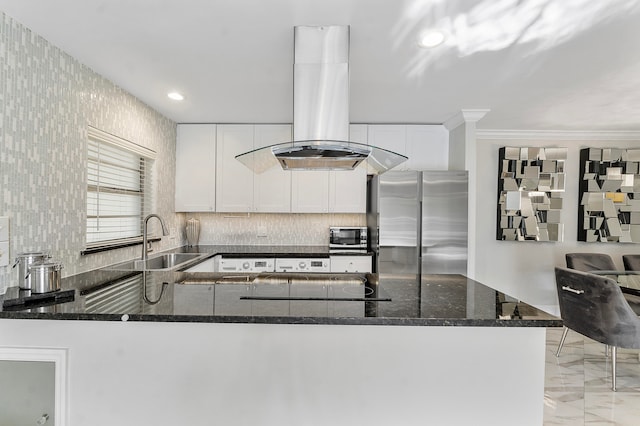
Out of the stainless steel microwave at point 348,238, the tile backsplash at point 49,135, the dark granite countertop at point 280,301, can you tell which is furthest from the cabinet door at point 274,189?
the dark granite countertop at point 280,301

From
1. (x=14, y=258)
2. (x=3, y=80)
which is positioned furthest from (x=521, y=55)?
(x=14, y=258)

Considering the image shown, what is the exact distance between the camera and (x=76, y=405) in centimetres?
155

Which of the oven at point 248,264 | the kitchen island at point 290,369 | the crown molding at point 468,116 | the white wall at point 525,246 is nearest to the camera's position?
the kitchen island at point 290,369

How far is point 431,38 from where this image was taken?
2066mm

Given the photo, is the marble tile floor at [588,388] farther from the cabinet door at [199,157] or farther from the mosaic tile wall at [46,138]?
the cabinet door at [199,157]

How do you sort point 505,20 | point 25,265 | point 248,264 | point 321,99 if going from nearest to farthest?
point 25,265
point 505,20
point 321,99
point 248,264

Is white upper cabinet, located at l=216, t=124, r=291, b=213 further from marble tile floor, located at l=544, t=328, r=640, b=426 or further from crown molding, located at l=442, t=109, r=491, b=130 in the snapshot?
marble tile floor, located at l=544, t=328, r=640, b=426

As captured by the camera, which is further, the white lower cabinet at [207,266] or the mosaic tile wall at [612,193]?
the mosaic tile wall at [612,193]

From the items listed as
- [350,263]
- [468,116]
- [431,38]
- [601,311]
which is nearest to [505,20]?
[431,38]

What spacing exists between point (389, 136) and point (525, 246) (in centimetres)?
228

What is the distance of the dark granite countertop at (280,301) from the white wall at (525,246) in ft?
8.73

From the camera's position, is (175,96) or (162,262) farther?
(162,262)

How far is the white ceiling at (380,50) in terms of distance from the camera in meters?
1.79

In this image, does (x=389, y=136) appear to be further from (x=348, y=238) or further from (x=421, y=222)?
(x=348, y=238)
